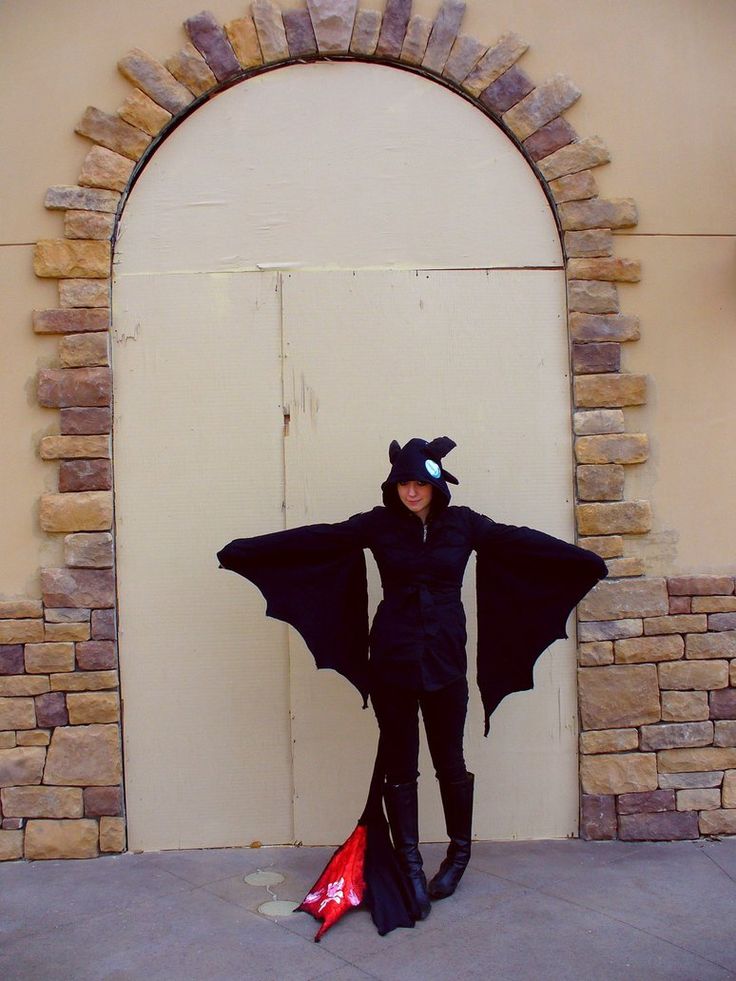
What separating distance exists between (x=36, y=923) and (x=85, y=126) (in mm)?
3227

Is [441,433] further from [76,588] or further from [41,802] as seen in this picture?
[41,802]

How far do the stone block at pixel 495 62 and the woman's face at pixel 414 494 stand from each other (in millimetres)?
1890

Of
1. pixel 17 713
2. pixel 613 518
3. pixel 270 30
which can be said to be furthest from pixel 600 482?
pixel 17 713

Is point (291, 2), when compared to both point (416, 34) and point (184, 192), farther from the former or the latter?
point (184, 192)

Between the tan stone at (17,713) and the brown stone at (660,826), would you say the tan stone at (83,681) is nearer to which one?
the tan stone at (17,713)

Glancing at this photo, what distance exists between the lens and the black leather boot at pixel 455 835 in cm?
377

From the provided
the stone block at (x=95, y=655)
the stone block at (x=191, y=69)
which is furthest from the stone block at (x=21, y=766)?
the stone block at (x=191, y=69)

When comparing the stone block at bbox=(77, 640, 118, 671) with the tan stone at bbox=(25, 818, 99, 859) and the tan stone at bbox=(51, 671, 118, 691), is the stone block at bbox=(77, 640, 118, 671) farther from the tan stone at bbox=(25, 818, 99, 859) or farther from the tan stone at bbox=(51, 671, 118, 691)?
the tan stone at bbox=(25, 818, 99, 859)

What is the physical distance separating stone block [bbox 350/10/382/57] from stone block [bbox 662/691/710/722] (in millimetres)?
3122

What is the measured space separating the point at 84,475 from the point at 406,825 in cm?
198

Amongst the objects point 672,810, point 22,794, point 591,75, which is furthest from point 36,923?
point 591,75

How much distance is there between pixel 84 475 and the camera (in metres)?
4.25

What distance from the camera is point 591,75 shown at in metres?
4.39

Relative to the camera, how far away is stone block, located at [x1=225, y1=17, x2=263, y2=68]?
4.30 meters
